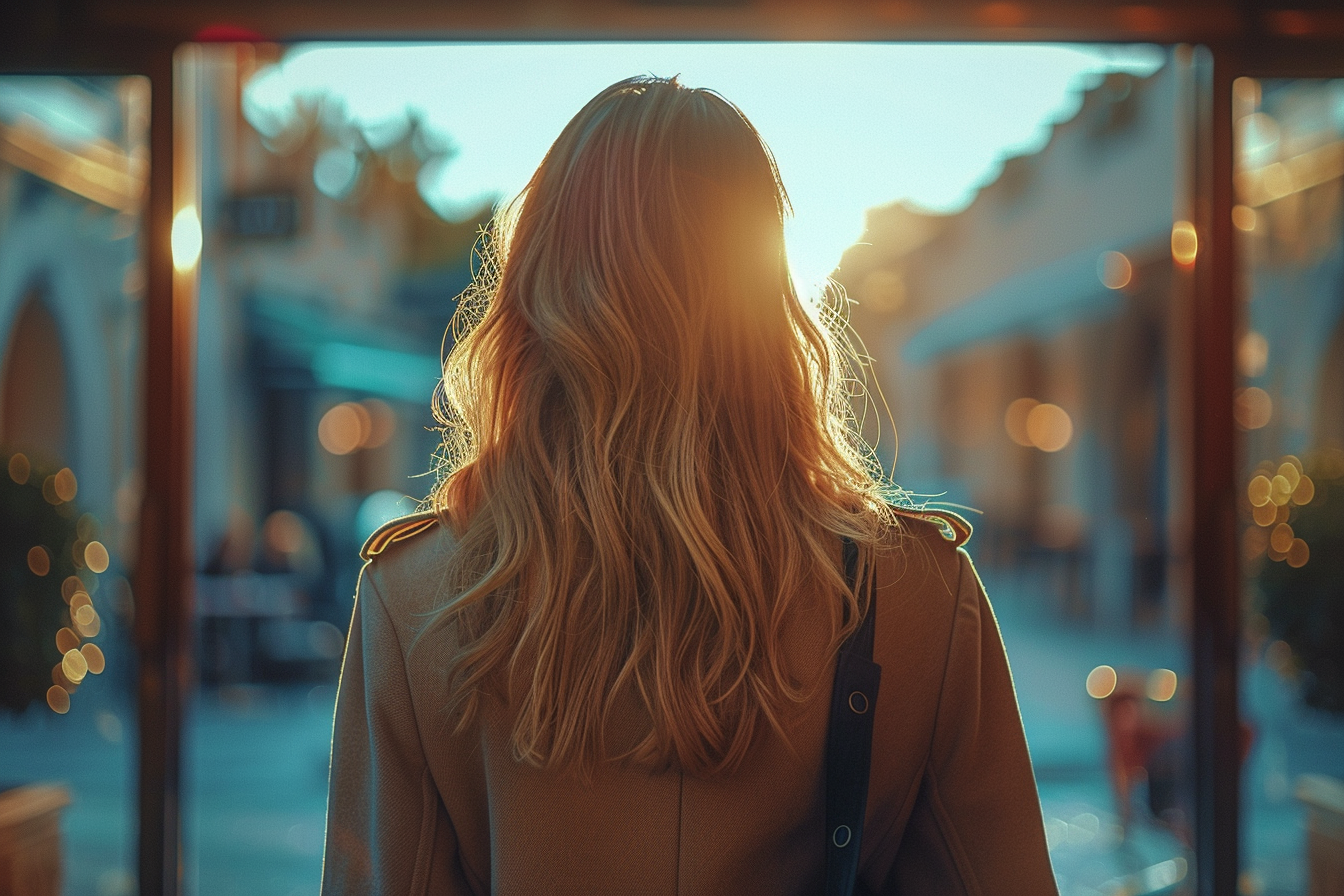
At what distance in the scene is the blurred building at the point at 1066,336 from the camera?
1019 cm

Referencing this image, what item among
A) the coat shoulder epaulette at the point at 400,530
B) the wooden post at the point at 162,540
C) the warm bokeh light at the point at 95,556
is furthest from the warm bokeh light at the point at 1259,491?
the warm bokeh light at the point at 95,556

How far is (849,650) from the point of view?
965 mm

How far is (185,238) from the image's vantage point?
2.49 metres

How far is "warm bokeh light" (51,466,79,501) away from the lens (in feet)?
9.71

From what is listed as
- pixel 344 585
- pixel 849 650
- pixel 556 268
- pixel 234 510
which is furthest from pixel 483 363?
pixel 234 510

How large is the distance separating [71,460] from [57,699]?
9.23 feet

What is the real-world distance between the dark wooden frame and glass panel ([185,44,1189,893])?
0.36 ft

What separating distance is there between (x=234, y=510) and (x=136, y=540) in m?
7.25

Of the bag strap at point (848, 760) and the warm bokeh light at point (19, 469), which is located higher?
the warm bokeh light at point (19, 469)

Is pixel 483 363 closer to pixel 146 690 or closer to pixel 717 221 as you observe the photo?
pixel 717 221

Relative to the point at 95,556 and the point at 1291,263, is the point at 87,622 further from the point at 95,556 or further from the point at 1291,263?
the point at 1291,263

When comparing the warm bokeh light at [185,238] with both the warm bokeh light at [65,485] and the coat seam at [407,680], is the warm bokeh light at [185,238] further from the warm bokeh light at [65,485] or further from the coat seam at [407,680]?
the coat seam at [407,680]

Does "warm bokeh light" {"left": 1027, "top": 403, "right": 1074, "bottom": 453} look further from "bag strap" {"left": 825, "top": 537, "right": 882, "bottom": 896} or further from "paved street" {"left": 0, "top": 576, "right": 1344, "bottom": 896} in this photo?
"bag strap" {"left": 825, "top": 537, "right": 882, "bottom": 896}

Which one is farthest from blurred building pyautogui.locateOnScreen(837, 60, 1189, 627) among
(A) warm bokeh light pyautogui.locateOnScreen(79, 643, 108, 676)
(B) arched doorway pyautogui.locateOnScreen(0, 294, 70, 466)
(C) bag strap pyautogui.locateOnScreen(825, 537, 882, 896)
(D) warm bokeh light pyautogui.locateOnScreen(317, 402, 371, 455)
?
(D) warm bokeh light pyautogui.locateOnScreen(317, 402, 371, 455)
